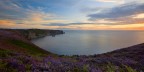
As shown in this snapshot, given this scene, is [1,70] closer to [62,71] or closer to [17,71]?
[17,71]

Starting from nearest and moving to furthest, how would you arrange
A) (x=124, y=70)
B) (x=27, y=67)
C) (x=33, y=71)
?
(x=33, y=71) < (x=27, y=67) < (x=124, y=70)

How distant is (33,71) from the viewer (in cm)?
677

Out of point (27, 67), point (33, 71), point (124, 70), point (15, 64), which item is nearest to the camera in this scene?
point (33, 71)

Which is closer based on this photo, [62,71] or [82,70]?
[62,71]

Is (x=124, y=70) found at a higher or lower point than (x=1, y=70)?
lower

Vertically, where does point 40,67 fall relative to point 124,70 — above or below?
above

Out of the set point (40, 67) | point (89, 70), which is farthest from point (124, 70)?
point (40, 67)

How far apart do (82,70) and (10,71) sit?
2.86 meters

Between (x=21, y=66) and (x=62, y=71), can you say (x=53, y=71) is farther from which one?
(x=21, y=66)

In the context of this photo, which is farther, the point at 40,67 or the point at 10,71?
the point at 40,67

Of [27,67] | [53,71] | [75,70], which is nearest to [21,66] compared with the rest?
[27,67]

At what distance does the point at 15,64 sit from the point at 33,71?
4.85ft

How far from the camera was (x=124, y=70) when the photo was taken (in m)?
9.74

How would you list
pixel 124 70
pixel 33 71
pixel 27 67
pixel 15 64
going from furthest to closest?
1. pixel 124 70
2. pixel 15 64
3. pixel 27 67
4. pixel 33 71
